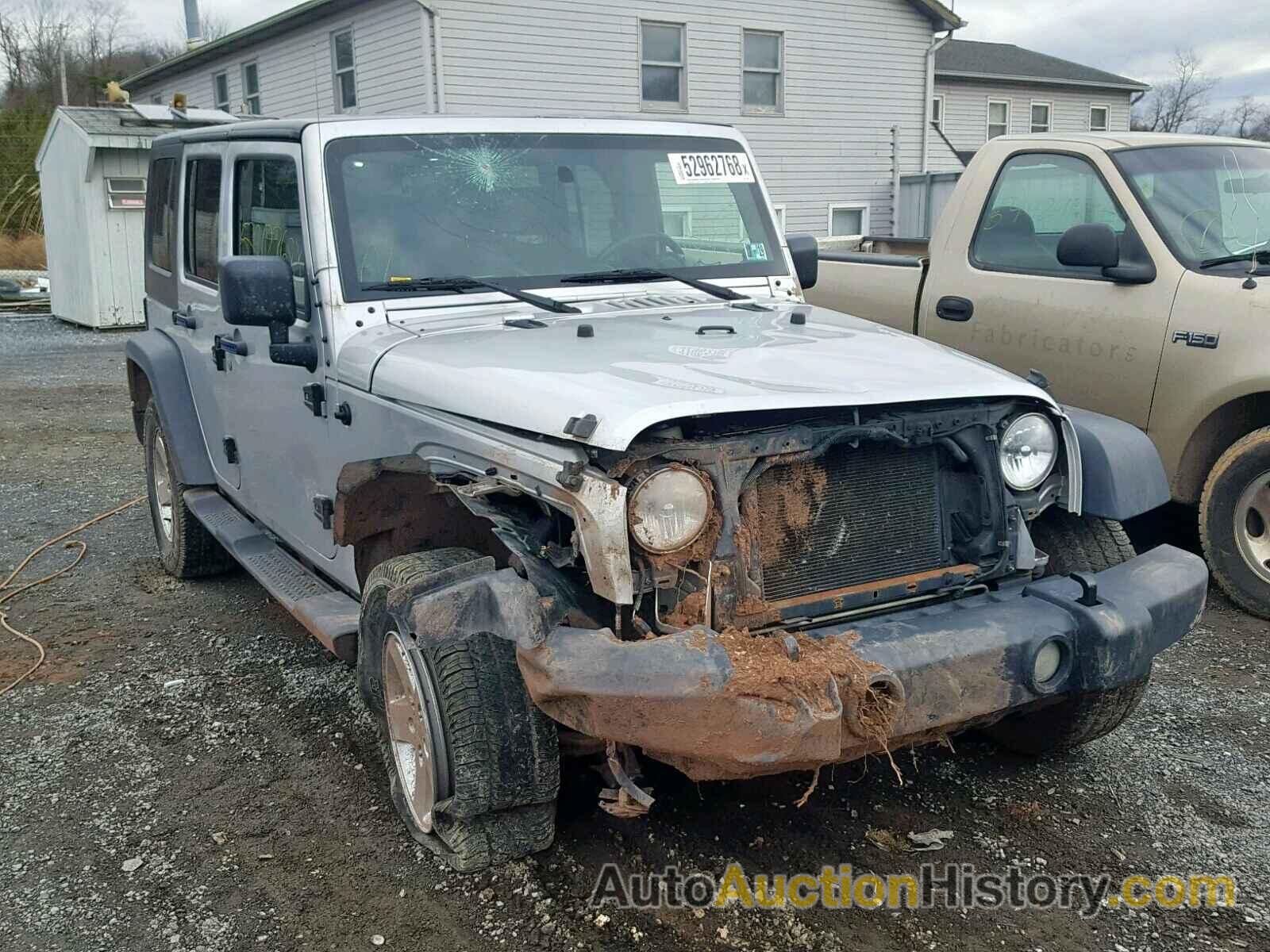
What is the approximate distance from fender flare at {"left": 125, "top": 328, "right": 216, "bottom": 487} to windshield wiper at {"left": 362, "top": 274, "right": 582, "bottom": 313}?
206 cm

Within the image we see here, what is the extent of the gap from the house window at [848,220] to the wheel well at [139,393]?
15.5 m

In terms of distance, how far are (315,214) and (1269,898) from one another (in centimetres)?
343

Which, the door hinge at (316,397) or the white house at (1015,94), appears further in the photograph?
the white house at (1015,94)

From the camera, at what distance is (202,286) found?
5.29 metres

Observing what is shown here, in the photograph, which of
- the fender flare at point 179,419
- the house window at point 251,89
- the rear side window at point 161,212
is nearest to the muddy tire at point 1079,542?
the fender flare at point 179,419

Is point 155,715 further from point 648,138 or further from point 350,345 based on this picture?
point 648,138

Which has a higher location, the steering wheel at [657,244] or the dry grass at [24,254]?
the steering wheel at [657,244]

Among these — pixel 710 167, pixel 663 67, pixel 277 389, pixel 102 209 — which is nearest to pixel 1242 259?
pixel 710 167

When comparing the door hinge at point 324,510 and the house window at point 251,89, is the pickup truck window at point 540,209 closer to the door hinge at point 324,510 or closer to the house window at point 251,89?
the door hinge at point 324,510

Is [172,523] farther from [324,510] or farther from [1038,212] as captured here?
[1038,212]

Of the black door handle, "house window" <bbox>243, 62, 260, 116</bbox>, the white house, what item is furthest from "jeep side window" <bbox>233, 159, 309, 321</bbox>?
the white house

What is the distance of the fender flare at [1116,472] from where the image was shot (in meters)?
3.40

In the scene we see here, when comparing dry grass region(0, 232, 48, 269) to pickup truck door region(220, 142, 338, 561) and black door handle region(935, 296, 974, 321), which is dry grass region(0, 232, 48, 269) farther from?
black door handle region(935, 296, 974, 321)

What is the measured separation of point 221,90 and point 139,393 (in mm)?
18056
